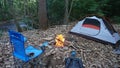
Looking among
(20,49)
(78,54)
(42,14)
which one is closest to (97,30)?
(78,54)

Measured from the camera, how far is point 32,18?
11.7 metres

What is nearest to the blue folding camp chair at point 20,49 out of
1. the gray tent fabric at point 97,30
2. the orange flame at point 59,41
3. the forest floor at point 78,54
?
the forest floor at point 78,54

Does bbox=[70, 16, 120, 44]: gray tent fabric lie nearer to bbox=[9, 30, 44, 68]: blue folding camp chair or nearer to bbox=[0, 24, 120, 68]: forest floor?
bbox=[0, 24, 120, 68]: forest floor

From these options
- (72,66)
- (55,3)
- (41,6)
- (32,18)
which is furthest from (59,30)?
(32,18)

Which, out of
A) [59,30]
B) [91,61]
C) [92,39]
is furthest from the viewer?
[59,30]

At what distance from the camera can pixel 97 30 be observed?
5.90 metres

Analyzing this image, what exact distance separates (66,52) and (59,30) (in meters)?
1.74

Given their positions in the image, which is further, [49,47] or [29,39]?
[29,39]

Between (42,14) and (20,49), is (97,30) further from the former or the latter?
(20,49)

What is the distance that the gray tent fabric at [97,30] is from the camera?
5770mm

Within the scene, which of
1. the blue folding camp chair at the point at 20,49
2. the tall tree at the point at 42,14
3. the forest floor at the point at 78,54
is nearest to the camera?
the blue folding camp chair at the point at 20,49

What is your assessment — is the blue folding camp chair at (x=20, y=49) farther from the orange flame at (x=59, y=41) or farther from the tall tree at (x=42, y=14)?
the tall tree at (x=42, y=14)

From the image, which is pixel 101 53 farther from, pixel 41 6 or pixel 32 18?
pixel 32 18

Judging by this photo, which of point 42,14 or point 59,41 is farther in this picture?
point 42,14
